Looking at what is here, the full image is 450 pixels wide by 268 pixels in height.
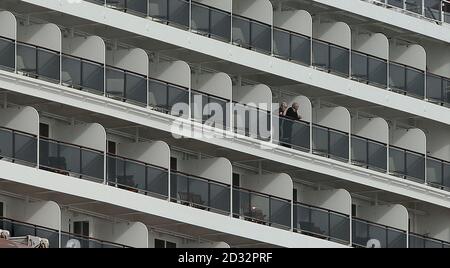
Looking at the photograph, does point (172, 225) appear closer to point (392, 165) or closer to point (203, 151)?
point (203, 151)

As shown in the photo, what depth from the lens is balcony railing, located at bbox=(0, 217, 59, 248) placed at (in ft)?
331

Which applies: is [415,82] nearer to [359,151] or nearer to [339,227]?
[359,151]

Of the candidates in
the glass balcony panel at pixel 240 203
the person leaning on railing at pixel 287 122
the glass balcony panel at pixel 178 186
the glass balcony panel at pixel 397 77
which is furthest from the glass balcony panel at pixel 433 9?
→ the glass balcony panel at pixel 178 186

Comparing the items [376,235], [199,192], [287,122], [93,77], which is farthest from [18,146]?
[376,235]

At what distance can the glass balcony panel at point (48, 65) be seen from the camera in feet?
335

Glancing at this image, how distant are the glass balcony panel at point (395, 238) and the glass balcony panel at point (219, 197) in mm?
6986

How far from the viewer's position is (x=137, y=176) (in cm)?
10512

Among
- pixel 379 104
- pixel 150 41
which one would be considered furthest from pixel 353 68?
pixel 150 41

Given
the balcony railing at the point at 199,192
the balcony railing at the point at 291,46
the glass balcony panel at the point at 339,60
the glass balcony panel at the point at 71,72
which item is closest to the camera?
the glass balcony panel at the point at 71,72

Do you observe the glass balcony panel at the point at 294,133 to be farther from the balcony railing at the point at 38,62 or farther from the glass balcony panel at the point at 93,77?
the balcony railing at the point at 38,62

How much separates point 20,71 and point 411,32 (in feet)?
57.4

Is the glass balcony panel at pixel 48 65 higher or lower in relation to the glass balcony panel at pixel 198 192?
higher

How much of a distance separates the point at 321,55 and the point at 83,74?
11.1 meters

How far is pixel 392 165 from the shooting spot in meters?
115
